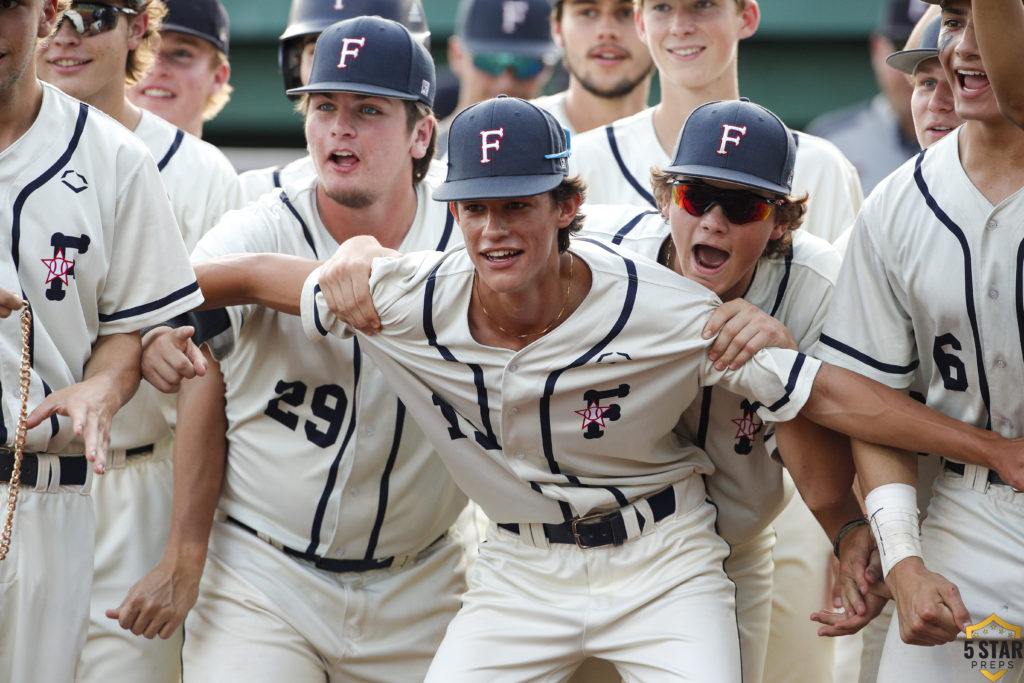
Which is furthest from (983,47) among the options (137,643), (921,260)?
(137,643)

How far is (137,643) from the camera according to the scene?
4672mm

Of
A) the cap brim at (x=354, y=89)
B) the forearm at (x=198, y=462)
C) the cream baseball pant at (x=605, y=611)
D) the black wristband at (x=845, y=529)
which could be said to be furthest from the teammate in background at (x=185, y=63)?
the black wristband at (x=845, y=529)

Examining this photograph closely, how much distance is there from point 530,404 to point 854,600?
1096 millimetres

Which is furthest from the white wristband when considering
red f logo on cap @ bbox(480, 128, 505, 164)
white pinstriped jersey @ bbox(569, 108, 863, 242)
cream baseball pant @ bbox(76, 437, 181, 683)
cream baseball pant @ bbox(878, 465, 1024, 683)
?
cream baseball pant @ bbox(76, 437, 181, 683)

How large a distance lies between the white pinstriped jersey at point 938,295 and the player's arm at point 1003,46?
0.43 m

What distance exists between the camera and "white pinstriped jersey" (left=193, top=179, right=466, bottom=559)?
4.52 metres

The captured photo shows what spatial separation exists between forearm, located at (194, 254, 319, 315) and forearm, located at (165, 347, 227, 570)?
0.48m

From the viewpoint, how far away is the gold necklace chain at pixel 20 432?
136 inches

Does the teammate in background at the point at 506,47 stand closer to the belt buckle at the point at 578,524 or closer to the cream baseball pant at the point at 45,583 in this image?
the belt buckle at the point at 578,524

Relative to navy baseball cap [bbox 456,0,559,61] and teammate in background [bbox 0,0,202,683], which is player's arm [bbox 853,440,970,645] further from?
navy baseball cap [bbox 456,0,559,61]

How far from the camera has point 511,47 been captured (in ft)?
25.0

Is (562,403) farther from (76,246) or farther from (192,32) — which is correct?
(192,32)

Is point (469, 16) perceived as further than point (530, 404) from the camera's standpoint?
Yes

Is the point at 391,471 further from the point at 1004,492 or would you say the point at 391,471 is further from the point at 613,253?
the point at 1004,492
